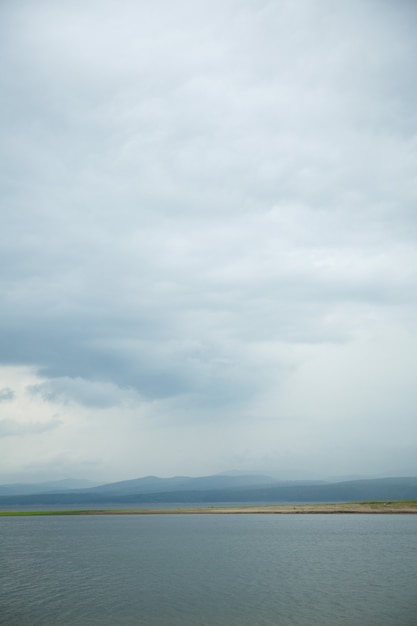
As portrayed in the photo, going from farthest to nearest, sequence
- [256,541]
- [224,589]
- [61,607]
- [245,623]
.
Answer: [256,541] < [224,589] < [61,607] < [245,623]

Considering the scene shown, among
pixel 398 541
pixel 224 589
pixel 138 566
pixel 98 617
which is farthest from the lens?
pixel 398 541

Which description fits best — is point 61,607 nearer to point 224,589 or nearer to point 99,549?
point 224,589

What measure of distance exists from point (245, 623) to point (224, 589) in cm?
1033

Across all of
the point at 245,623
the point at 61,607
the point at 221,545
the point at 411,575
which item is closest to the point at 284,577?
the point at 411,575

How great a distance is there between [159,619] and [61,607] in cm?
789

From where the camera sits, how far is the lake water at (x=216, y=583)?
30.3m

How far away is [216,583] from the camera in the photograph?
40750 millimetres

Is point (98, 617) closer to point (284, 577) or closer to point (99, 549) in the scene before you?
point (284, 577)

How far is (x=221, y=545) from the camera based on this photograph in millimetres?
68188

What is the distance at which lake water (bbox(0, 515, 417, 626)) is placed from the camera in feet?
99.4

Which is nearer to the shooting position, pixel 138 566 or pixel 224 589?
pixel 224 589

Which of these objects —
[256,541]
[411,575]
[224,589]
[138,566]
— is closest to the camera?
[224,589]

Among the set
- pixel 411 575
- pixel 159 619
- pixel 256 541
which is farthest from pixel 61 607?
pixel 256 541

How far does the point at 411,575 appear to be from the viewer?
136 feet
